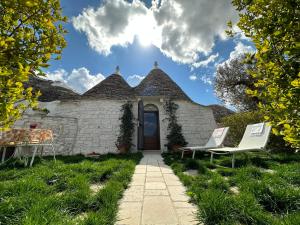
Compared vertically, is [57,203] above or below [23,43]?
below

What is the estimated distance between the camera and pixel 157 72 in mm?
13086

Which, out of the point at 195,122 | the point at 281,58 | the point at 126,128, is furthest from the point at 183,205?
the point at 195,122

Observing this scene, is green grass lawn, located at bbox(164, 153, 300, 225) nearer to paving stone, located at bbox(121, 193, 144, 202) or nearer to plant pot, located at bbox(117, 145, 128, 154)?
paving stone, located at bbox(121, 193, 144, 202)

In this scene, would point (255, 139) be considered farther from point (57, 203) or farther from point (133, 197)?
point (57, 203)

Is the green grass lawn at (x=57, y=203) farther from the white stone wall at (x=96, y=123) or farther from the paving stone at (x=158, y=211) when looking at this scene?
the white stone wall at (x=96, y=123)

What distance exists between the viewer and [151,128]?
1115 centimetres

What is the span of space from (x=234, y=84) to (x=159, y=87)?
6208 mm

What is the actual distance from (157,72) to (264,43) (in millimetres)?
11855

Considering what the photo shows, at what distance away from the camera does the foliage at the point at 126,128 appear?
29.6 feet

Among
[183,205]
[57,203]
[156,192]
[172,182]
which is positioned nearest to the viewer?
[57,203]

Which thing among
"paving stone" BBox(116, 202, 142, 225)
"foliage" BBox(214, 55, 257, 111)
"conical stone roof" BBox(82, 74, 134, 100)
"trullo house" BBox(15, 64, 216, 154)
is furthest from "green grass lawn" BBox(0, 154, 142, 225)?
"foliage" BBox(214, 55, 257, 111)

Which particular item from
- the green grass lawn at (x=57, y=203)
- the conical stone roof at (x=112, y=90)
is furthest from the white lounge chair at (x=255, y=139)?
the conical stone roof at (x=112, y=90)

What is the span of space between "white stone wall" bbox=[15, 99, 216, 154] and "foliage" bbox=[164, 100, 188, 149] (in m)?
0.25

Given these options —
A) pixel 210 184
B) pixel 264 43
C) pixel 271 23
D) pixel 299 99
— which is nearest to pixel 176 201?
pixel 210 184
